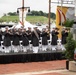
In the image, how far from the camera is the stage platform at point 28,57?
17.5m

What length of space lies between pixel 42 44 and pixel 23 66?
3855mm

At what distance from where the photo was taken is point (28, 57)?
59.5 feet

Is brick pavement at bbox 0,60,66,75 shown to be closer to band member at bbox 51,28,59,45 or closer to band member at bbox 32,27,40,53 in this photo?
band member at bbox 32,27,40,53

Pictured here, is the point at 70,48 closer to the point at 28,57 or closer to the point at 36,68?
the point at 36,68

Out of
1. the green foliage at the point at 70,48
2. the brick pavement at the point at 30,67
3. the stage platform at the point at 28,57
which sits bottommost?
the brick pavement at the point at 30,67

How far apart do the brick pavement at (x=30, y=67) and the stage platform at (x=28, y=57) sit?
0.33m

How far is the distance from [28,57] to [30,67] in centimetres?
158

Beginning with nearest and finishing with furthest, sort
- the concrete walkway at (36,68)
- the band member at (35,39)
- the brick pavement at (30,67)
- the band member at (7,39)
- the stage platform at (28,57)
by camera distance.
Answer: the concrete walkway at (36,68), the brick pavement at (30,67), the stage platform at (28,57), the band member at (7,39), the band member at (35,39)

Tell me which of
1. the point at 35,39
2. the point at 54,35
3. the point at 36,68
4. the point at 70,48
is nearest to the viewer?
the point at 70,48

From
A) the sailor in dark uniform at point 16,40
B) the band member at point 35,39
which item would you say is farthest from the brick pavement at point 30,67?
the sailor in dark uniform at point 16,40

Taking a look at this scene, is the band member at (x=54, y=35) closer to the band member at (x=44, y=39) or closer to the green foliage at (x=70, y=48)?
the band member at (x=44, y=39)

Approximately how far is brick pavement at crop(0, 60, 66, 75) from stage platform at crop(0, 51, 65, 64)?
33 centimetres

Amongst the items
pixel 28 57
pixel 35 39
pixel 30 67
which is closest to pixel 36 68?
pixel 30 67

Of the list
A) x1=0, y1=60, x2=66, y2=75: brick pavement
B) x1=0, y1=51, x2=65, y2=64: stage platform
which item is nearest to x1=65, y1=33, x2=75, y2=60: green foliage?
x1=0, y1=60, x2=66, y2=75: brick pavement
